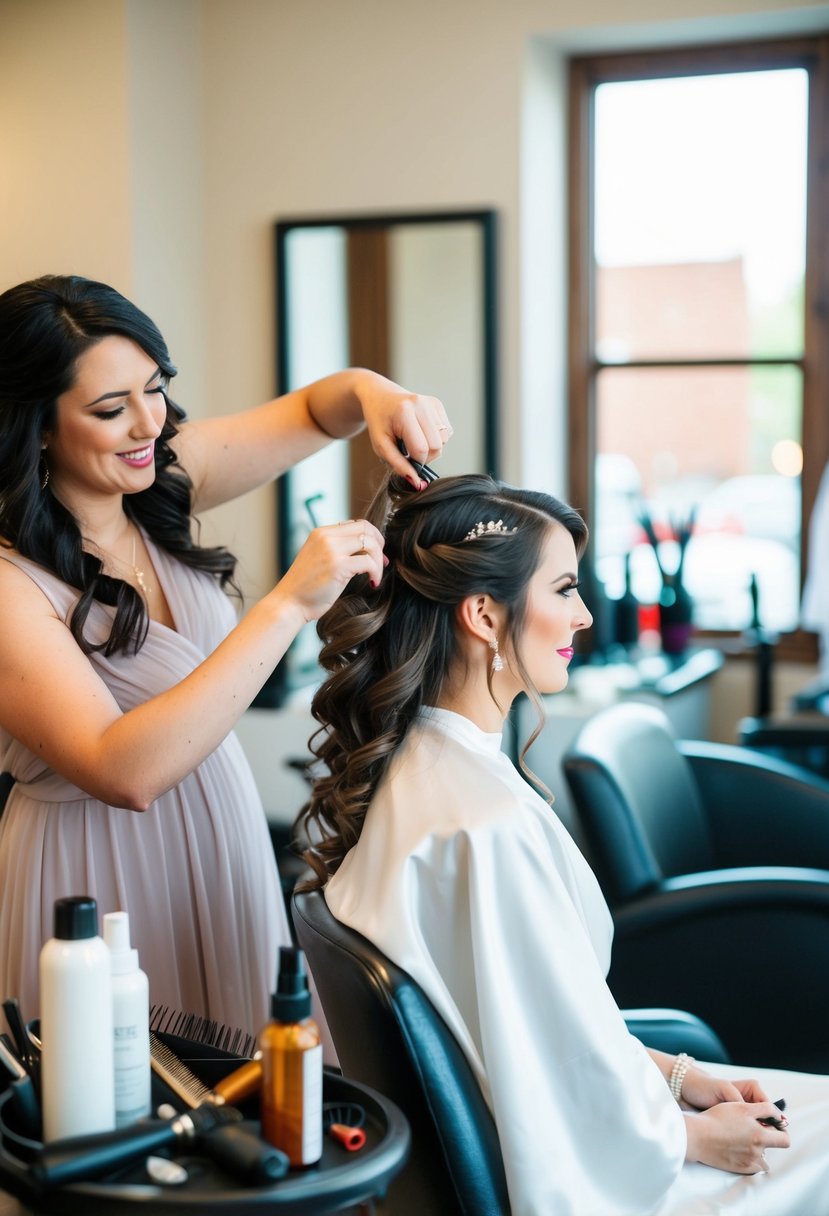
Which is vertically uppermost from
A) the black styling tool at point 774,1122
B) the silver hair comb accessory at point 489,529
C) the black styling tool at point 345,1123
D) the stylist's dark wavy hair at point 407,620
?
the silver hair comb accessory at point 489,529

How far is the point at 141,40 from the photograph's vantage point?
146 inches

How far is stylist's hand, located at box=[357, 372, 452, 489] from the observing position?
1639 millimetres

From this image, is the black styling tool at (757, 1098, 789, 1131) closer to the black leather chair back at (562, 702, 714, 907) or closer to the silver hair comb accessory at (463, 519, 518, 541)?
the silver hair comb accessory at (463, 519, 518, 541)

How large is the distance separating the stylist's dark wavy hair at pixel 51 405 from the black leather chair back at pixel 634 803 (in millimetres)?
1026

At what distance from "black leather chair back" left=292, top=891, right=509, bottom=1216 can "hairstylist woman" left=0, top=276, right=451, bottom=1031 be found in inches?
11.5

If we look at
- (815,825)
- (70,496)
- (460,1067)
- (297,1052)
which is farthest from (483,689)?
(815,825)

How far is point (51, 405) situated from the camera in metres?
1.56

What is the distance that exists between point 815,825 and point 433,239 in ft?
6.76

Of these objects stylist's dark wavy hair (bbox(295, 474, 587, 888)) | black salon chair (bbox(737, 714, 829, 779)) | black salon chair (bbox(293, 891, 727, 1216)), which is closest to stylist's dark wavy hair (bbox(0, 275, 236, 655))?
stylist's dark wavy hair (bbox(295, 474, 587, 888))

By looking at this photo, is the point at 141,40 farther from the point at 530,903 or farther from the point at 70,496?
the point at 530,903

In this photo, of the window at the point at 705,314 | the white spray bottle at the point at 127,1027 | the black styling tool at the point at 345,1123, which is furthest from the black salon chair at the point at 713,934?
the window at the point at 705,314

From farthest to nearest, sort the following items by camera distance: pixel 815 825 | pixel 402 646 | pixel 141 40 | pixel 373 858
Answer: pixel 141 40
pixel 815 825
pixel 402 646
pixel 373 858

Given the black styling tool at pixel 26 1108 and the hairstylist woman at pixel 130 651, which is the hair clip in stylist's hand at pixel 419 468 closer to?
the hairstylist woman at pixel 130 651

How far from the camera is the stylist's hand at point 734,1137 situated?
4.75 ft
